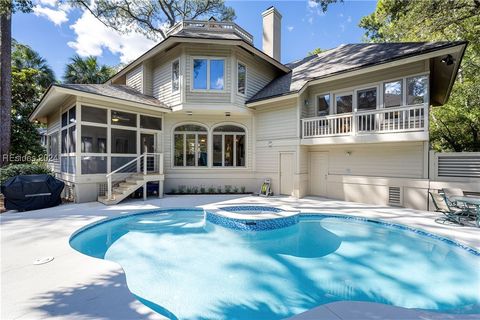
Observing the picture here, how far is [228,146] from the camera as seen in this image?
1247cm

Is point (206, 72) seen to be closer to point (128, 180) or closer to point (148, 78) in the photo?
point (148, 78)

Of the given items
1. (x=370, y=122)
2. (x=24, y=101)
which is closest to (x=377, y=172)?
(x=370, y=122)

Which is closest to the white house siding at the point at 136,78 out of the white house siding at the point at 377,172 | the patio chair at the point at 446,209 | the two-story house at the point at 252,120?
the two-story house at the point at 252,120

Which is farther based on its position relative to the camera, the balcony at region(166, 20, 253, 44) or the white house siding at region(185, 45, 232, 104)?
the balcony at region(166, 20, 253, 44)

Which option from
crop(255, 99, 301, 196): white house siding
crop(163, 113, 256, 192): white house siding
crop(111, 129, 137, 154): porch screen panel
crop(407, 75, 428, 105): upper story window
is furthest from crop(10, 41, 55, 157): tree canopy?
crop(407, 75, 428, 105): upper story window

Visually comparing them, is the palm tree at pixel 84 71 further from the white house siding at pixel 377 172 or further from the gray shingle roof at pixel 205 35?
the white house siding at pixel 377 172

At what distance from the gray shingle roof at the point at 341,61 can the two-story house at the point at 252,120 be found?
0.09m

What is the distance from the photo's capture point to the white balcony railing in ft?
26.5

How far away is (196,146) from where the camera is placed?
12320mm

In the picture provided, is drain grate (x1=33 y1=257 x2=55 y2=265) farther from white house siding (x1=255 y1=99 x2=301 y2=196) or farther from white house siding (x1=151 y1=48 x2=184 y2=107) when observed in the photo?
white house siding (x1=255 y1=99 x2=301 y2=196)

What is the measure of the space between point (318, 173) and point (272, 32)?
32.0ft

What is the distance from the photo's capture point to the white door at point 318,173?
36.0ft

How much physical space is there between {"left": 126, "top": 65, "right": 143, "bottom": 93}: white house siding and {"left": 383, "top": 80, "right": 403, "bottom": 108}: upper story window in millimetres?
12382

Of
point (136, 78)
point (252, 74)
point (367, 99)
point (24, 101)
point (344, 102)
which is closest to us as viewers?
point (367, 99)
